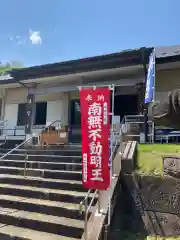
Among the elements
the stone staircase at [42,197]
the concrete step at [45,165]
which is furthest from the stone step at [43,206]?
the concrete step at [45,165]

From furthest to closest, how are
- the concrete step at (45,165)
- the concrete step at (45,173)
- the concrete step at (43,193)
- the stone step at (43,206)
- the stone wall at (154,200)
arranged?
1. the concrete step at (45,165)
2. the concrete step at (45,173)
3. the concrete step at (43,193)
4. the stone wall at (154,200)
5. the stone step at (43,206)

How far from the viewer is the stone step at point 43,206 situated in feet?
15.5

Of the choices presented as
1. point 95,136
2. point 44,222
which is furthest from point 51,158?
point 95,136

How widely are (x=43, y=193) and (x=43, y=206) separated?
1.59 ft

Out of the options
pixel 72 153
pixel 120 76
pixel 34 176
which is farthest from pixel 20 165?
pixel 120 76

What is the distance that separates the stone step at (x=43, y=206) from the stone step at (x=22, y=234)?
1.65 ft

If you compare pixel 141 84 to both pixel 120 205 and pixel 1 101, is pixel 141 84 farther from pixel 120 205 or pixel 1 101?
pixel 1 101

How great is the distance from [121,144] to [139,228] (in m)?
2.09

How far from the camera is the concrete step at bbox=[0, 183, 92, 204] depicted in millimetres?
5137

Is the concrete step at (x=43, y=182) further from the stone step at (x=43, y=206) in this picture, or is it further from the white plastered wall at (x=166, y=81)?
the white plastered wall at (x=166, y=81)

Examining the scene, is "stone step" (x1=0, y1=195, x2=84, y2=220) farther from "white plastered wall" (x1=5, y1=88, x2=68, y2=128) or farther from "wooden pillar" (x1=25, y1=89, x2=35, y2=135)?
"white plastered wall" (x1=5, y1=88, x2=68, y2=128)

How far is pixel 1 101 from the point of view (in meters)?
14.5

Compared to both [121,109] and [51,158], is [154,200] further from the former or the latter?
[121,109]

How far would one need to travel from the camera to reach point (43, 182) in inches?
235
